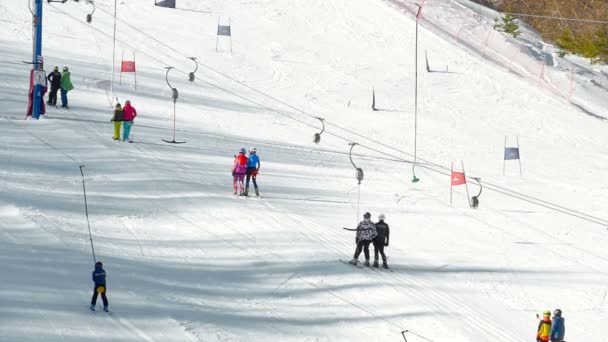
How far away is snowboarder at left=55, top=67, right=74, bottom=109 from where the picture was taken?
2794 centimetres

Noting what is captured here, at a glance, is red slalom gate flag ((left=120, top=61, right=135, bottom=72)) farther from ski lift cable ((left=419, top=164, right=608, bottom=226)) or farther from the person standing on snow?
ski lift cable ((left=419, top=164, right=608, bottom=226))

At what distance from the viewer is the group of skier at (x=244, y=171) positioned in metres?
22.8

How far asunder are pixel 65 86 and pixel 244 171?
8148mm

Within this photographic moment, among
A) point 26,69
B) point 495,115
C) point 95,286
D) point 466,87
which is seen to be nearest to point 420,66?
point 466,87

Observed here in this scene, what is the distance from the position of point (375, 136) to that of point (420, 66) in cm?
1098

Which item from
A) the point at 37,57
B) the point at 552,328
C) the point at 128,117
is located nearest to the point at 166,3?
the point at 37,57

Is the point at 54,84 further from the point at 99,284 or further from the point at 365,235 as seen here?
the point at 99,284

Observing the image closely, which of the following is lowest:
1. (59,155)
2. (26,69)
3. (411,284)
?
(411,284)

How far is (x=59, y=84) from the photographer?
→ 93.2 feet

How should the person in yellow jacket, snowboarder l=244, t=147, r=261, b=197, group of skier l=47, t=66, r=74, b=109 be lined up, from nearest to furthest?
the person in yellow jacket
snowboarder l=244, t=147, r=261, b=197
group of skier l=47, t=66, r=74, b=109

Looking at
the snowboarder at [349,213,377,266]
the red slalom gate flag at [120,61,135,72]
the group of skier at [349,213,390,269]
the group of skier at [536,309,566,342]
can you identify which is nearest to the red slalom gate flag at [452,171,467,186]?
the group of skier at [349,213,390,269]

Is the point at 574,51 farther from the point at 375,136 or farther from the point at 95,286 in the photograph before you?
the point at 95,286

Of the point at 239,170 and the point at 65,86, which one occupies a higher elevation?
the point at 65,86

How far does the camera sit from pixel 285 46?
43.1 m
